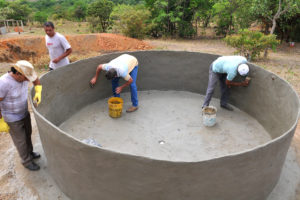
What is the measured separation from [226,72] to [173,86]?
1.68 meters

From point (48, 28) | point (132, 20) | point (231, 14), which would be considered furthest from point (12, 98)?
point (231, 14)

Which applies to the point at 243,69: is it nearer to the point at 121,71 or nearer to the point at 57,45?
the point at 121,71

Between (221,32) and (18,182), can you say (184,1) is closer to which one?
(221,32)

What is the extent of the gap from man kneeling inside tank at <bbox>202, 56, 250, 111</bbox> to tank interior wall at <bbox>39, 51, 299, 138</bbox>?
0.80ft

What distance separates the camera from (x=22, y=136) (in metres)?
3.31

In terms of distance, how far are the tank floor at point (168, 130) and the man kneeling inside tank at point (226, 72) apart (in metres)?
0.37

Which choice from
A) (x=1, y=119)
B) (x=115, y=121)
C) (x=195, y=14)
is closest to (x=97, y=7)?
(x=195, y=14)

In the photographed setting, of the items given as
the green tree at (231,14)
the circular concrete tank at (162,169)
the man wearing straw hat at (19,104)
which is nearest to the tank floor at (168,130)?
the circular concrete tank at (162,169)

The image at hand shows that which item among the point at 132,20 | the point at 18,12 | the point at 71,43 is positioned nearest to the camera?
the point at 71,43

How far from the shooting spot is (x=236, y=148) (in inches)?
159

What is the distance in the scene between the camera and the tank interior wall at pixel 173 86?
418cm

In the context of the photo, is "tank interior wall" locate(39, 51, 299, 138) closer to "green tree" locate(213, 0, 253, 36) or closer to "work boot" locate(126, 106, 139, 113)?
"work boot" locate(126, 106, 139, 113)

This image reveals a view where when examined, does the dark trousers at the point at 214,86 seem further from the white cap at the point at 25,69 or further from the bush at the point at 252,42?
the bush at the point at 252,42

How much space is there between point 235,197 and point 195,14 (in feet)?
45.7
